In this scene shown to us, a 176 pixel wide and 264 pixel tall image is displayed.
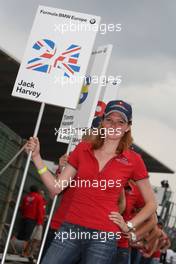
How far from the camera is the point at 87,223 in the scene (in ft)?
12.8

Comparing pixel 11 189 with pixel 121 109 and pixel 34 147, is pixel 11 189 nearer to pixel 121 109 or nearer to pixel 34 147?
pixel 34 147

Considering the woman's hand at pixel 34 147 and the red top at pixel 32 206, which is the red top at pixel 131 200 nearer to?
the woman's hand at pixel 34 147

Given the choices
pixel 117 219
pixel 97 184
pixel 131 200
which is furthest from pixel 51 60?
pixel 117 219

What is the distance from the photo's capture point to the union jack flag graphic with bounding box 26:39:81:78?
6.02 m

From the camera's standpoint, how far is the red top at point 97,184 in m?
3.91

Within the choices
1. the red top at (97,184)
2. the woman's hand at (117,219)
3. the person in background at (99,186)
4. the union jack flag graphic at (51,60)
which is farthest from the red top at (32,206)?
the woman's hand at (117,219)

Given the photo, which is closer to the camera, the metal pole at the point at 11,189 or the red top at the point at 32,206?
the metal pole at the point at 11,189

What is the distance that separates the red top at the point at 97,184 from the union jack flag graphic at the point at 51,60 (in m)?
1.95

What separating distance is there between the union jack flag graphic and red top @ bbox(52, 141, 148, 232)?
1.95 m

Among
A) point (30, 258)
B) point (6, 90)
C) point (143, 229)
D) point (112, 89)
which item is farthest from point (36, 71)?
point (6, 90)

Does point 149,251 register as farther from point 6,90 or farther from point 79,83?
point 6,90

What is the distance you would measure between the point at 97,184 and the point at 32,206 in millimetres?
9139

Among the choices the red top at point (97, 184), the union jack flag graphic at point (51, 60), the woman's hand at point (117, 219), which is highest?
the union jack flag graphic at point (51, 60)

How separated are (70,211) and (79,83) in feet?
7.62
